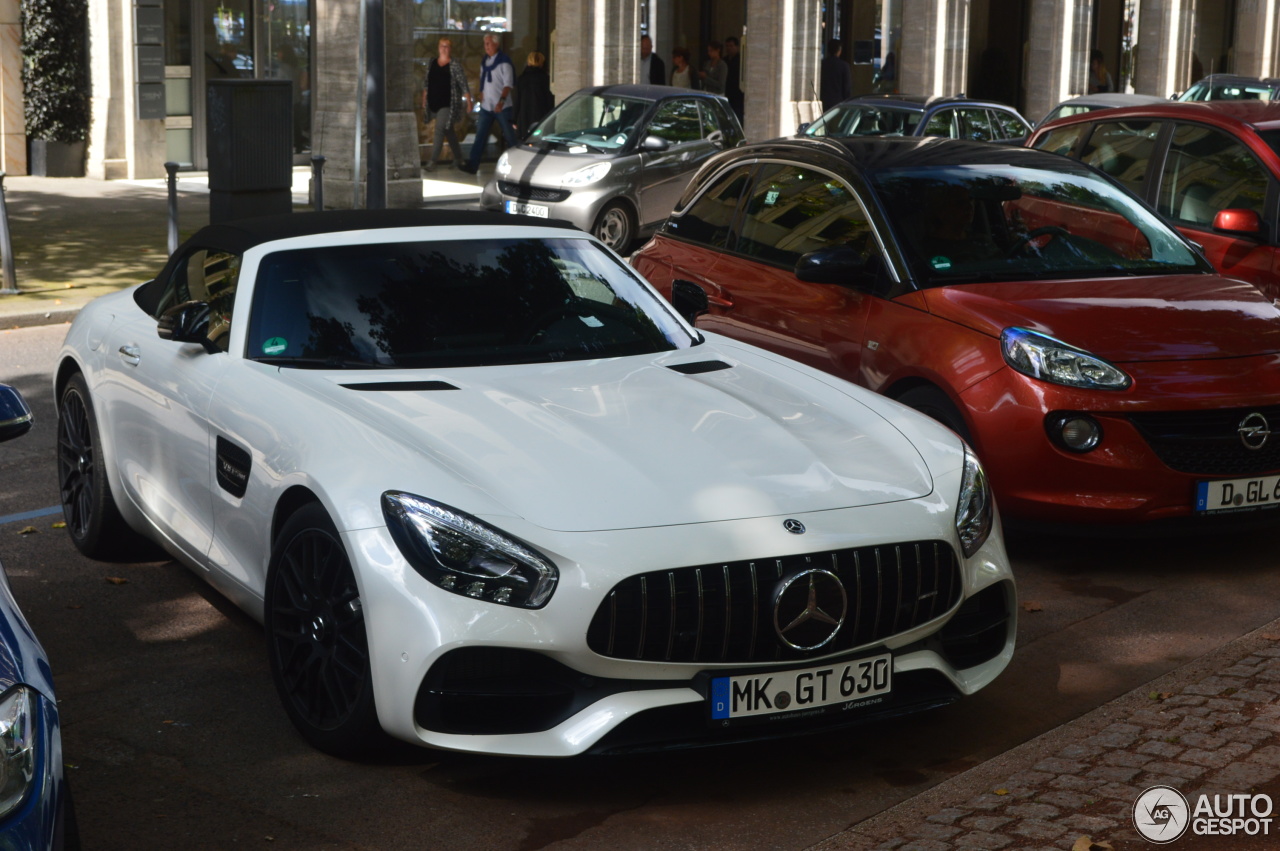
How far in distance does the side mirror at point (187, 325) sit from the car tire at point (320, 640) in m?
1.12

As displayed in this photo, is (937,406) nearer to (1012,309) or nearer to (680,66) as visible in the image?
(1012,309)

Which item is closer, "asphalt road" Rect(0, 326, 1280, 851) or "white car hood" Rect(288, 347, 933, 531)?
"asphalt road" Rect(0, 326, 1280, 851)

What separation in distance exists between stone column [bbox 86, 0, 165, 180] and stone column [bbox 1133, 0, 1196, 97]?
81.0ft

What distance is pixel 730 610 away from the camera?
4.08m

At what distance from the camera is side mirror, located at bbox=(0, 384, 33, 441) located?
12.0 feet

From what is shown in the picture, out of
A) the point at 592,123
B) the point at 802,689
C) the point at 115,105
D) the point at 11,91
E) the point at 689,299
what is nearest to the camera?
the point at 802,689

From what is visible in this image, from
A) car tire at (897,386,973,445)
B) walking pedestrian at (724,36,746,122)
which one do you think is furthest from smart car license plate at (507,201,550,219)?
walking pedestrian at (724,36,746,122)

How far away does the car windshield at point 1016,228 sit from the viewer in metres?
7.13

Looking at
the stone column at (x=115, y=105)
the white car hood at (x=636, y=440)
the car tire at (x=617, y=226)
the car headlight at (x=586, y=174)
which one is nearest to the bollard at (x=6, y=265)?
the car headlight at (x=586, y=174)

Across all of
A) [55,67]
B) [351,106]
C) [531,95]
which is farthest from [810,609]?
[531,95]

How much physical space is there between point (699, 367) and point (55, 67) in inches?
704

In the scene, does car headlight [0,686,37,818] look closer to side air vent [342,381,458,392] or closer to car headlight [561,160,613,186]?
side air vent [342,381,458,392]

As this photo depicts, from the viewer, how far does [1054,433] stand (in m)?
6.22

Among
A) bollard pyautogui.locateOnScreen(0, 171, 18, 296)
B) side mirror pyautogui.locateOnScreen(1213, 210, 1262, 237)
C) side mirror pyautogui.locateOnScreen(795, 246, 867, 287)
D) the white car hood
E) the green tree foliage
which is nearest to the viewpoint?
the white car hood
